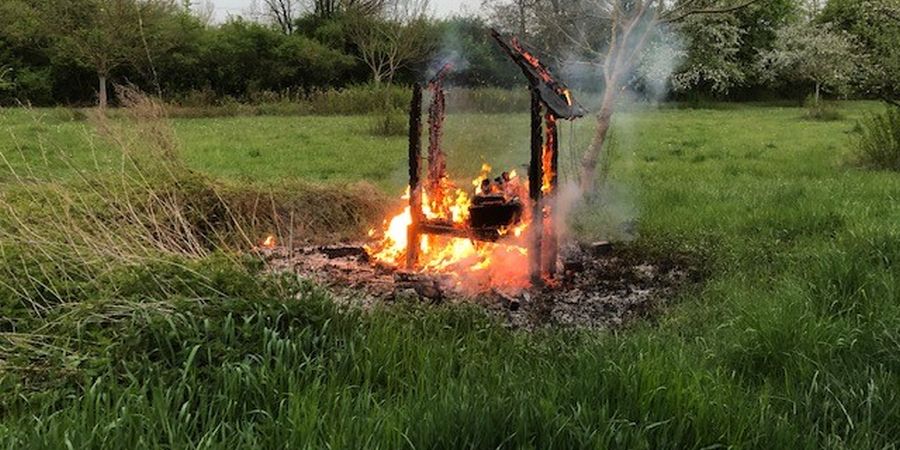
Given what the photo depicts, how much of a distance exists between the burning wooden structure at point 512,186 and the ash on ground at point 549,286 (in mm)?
378

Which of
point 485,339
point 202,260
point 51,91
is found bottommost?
point 485,339

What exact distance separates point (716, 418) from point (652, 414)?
0.97ft

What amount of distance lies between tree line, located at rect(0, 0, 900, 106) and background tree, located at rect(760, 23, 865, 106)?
0.05m

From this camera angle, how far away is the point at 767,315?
473 cm

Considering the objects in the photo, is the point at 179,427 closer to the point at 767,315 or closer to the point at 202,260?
the point at 202,260

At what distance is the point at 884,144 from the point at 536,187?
33.3 feet

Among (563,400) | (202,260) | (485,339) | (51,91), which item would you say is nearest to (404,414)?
(563,400)

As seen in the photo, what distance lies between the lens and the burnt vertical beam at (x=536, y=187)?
6.23 meters

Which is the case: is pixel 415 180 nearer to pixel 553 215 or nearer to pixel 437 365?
pixel 553 215

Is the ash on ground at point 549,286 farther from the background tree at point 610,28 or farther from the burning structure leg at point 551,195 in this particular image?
the background tree at point 610,28

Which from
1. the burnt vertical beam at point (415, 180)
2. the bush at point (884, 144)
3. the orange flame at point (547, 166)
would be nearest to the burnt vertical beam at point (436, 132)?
the burnt vertical beam at point (415, 180)

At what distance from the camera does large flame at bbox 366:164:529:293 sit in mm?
6824

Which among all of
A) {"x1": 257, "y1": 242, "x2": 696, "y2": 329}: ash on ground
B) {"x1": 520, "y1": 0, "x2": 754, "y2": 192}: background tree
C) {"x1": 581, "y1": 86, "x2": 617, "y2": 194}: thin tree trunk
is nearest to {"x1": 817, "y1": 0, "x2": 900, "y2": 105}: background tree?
{"x1": 520, "y1": 0, "x2": 754, "y2": 192}: background tree

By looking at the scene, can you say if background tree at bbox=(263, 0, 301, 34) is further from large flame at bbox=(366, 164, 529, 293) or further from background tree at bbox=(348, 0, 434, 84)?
large flame at bbox=(366, 164, 529, 293)
